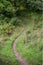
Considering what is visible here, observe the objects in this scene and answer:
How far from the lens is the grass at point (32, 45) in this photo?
22.2 m

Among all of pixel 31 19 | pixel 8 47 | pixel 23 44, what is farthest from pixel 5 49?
pixel 31 19

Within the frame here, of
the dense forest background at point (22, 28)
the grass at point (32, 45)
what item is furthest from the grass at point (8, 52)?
the grass at point (32, 45)

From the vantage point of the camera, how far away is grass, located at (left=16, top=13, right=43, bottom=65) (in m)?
22.2

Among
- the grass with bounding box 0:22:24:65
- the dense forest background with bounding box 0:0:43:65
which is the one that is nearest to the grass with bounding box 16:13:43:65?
the dense forest background with bounding box 0:0:43:65

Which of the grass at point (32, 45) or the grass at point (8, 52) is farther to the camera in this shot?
the grass at point (32, 45)

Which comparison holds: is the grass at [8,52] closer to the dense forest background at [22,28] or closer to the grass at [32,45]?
the dense forest background at [22,28]

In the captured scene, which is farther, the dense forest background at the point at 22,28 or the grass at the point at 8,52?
the dense forest background at the point at 22,28

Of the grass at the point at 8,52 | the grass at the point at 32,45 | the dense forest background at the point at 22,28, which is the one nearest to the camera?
the grass at the point at 8,52

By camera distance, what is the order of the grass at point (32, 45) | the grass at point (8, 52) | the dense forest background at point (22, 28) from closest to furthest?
the grass at point (8, 52) < the grass at point (32, 45) < the dense forest background at point (22, 28)

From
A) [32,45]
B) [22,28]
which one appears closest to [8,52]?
[32,45]

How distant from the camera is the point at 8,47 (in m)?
24.9

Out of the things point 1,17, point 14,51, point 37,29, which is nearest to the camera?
point 14,51

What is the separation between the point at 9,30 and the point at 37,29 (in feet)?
12.9

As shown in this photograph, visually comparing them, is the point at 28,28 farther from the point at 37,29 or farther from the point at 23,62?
the point at 23,62
